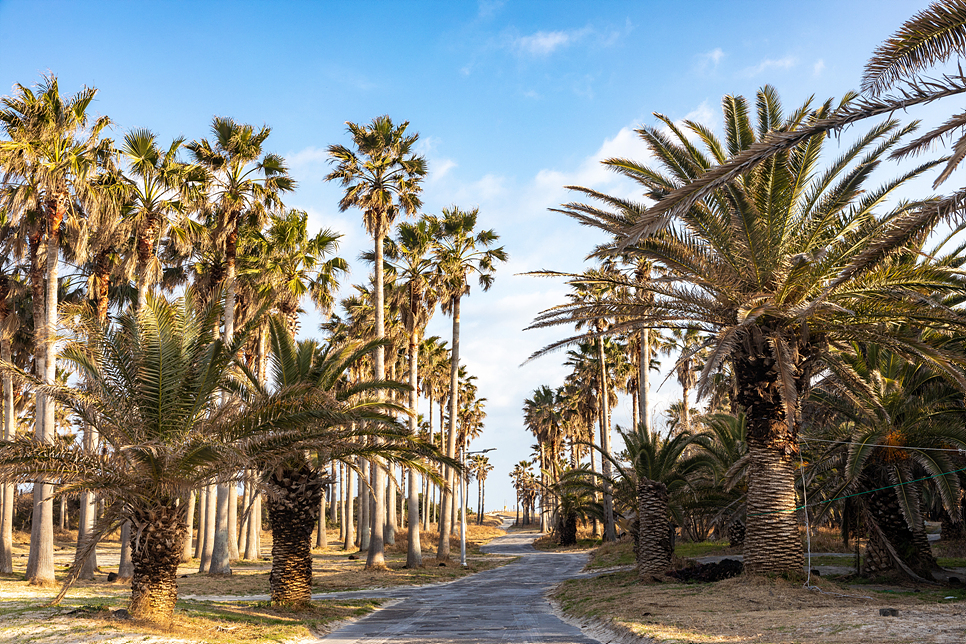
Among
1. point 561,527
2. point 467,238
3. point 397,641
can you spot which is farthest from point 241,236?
point 561,527

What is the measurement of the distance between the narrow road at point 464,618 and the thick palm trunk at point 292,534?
5.21ft

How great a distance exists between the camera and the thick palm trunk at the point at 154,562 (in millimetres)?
11273

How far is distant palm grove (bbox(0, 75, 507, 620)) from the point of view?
11.6 meters

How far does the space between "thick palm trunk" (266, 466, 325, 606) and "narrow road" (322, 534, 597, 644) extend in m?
1.59

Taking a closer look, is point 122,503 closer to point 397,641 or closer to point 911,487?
point 397,641

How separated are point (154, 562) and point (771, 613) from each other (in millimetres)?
10265

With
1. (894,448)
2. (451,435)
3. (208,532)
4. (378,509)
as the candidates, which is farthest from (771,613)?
(208,532)

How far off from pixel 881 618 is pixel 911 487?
7.39m

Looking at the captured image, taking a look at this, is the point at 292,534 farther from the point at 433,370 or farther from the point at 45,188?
the point at 433,370

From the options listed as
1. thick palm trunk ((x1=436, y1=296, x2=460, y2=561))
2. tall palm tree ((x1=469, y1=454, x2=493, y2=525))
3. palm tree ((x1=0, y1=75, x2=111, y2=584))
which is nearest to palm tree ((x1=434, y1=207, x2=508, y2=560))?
thick palm trunk ((x1=436, y1=296, x2=460, y2=561))

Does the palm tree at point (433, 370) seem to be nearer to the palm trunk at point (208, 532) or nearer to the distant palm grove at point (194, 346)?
the distant palm grove at point (194, 346)

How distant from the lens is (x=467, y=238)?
34406 millimetres

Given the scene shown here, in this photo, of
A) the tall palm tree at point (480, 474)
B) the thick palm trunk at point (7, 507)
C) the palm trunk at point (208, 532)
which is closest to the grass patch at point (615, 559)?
the palm trunk at point (208, 532)

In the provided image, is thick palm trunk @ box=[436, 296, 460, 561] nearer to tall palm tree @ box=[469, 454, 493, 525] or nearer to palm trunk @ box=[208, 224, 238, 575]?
palm trunk @ box=[208, 224, 238, 575]
